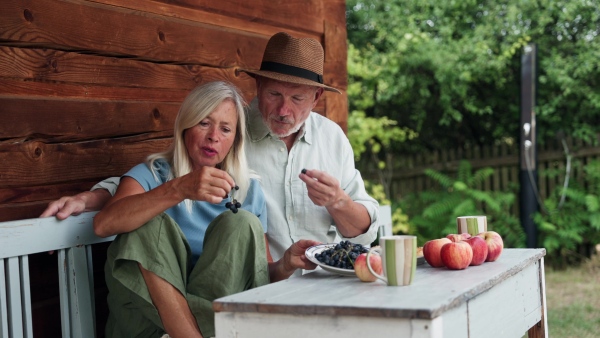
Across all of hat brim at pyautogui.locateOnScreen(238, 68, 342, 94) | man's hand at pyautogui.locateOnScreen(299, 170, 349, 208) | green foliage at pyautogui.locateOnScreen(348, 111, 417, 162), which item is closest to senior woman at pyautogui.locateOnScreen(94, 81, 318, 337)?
man's hand at pyautogui.locateOnScreen(299, 170, 349, 208)

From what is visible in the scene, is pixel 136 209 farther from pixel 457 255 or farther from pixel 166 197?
pixel 457 255

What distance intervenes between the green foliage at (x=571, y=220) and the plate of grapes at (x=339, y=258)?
20.2 feet

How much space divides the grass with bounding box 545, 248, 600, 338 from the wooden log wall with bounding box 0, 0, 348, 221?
2939mm

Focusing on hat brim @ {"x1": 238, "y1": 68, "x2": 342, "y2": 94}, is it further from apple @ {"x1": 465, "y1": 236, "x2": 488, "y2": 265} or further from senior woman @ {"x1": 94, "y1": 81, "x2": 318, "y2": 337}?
apple @ {"x1": 465, "y1": 236, "x2": 488, "y2": 265}

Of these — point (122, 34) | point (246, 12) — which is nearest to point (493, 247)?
point (122, 34)

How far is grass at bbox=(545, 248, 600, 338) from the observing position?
5.41m

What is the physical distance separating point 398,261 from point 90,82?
1.46 meters

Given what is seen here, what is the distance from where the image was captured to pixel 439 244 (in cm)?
249

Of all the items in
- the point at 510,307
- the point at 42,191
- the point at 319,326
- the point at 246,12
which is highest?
the point at 246,12

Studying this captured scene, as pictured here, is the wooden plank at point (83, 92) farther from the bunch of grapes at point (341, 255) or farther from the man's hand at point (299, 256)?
the bunch of grapes at point (341, 255)

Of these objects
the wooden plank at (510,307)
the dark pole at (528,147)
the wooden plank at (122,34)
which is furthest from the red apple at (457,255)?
the dark pole at (528,147)

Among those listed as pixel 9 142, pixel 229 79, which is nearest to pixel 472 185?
pixel 229 79

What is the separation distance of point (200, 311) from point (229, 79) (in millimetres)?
1549

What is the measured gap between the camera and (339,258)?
2.40m
